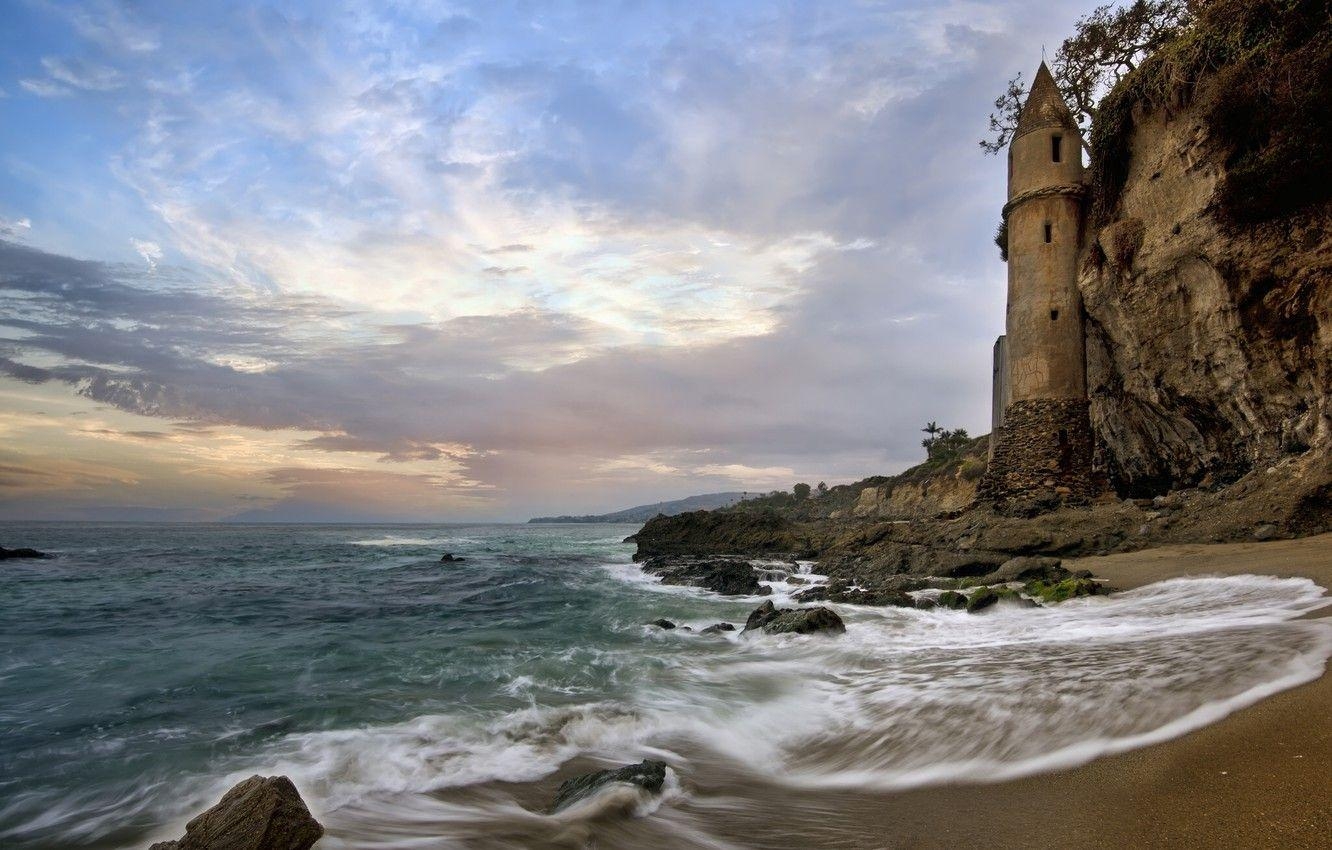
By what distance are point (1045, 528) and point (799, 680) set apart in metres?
10.4

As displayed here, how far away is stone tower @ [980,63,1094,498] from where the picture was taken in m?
19.3

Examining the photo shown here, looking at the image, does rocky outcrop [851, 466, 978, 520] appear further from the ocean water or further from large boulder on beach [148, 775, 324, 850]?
large boulder on beach [148, 775, 324, 850]

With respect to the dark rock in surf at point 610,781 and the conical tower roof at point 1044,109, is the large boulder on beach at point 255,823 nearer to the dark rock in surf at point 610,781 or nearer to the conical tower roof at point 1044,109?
the dark rock in surf at point 610,781

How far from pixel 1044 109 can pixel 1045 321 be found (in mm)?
6983

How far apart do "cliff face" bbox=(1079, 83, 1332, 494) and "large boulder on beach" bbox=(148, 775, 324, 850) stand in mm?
15529

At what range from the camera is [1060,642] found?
6688 millimetres

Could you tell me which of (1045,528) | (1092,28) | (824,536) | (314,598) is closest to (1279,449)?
(1045,528)

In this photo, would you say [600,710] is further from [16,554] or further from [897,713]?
[16,554]

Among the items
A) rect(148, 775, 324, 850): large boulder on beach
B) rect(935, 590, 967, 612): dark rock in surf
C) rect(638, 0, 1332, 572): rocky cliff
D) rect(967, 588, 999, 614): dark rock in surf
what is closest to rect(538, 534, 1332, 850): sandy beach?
rect(148, 775, 324, 850): large boulder on beach

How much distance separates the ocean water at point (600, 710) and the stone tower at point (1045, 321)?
11.3 m

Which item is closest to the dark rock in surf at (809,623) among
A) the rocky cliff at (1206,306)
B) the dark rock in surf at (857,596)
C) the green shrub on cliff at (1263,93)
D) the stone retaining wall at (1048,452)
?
the dark rock in surf at (857,596)

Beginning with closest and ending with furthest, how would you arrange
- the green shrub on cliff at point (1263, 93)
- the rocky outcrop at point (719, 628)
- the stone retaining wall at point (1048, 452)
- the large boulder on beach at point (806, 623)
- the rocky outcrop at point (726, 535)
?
the large boulder on beach at point (806, 623), the rocky outcrop at point (719, 628), the green shrub on cliff at point (1263, 93), the stone retaining wall at point (1048, 452), the rocky outcrop at point (726, 535)

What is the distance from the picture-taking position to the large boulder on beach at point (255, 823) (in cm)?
325

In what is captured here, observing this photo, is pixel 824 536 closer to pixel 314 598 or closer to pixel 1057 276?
pixel 1057 276
